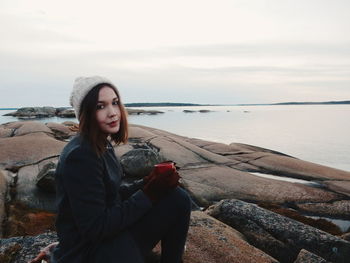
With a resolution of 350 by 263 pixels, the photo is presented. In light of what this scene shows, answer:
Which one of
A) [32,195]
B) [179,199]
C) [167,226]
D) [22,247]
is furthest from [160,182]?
[32,195]

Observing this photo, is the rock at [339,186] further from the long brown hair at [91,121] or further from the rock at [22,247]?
the long brown hair at [91,121]

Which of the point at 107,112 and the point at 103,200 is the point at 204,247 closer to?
the point at 103,200

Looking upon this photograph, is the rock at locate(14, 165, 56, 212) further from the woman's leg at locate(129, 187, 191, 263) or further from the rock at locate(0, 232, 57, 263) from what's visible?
the woman's leg at locate(129, 187, 191, 263)

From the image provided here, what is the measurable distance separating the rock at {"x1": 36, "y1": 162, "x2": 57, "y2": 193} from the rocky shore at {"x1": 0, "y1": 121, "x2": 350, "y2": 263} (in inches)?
1.2

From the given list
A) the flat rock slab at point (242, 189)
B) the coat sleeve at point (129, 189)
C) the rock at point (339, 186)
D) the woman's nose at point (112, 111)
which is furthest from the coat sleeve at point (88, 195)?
the rock at point (339, 186)

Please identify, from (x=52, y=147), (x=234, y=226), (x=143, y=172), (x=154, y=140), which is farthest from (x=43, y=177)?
(x=154, y=140)

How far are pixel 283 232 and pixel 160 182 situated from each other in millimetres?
4120

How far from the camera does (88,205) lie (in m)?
Answer: 3.41

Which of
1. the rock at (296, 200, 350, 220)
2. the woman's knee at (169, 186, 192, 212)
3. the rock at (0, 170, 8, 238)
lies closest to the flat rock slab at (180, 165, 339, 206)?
the rock at (296, 200, 350, 220)

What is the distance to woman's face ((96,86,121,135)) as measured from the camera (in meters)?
3.85

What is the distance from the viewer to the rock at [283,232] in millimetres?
6645

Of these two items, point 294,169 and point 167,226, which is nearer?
point 167,226

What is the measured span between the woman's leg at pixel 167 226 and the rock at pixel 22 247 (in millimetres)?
2335

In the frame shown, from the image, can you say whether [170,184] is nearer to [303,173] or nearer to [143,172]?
[143,172]
